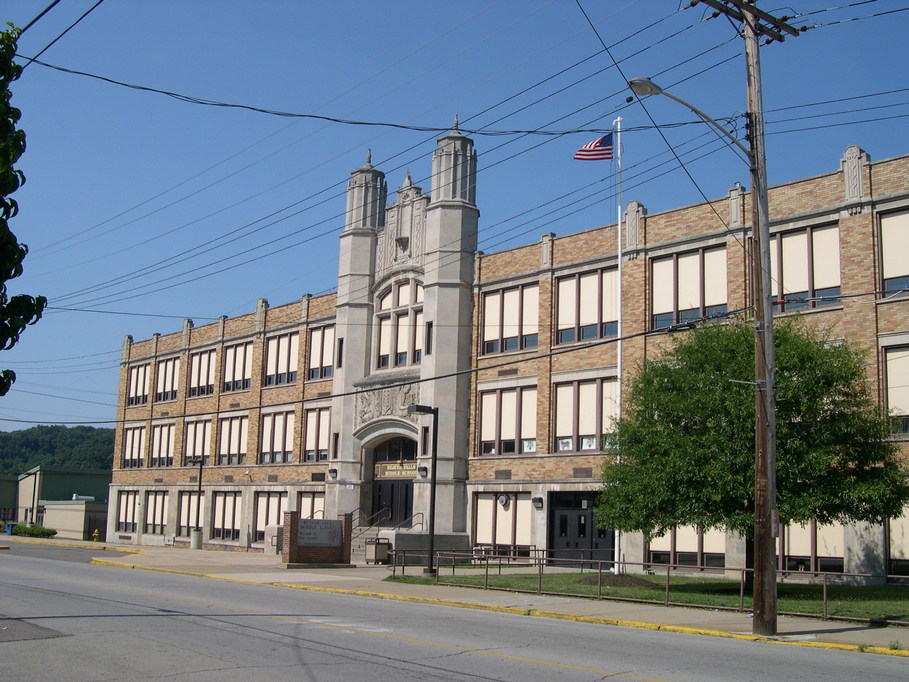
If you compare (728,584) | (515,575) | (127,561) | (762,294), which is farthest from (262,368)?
(762,294)

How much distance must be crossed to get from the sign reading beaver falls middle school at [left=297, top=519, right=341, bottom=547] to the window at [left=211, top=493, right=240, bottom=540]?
19010mm

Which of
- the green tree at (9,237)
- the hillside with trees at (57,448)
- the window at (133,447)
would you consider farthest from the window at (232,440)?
the hillside with trees at (57,448)

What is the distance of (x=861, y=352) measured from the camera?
25.1 meters

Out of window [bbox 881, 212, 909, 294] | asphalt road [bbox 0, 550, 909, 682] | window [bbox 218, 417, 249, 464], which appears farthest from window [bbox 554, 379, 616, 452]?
window [bbox 218, 417, 249, 464]

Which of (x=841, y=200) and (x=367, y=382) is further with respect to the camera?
(x=367, y=382)

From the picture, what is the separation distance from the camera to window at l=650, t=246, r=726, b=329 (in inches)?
1292

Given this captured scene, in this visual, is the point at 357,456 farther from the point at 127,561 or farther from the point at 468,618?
the point at 468,618

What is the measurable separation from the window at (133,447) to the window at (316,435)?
19097 mm

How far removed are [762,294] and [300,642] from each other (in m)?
10.0

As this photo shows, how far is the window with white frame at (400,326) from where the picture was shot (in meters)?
43.0

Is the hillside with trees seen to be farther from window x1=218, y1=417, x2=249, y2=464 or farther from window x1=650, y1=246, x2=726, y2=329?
window x1=650, y1=246, x2=726, y2=329

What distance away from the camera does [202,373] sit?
191 ft

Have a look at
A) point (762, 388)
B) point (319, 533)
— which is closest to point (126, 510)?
point (319, 533)

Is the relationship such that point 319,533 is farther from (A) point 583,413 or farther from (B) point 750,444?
(B) point 750,444
